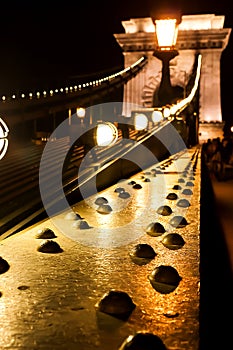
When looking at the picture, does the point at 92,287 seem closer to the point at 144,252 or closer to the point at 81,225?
the point at 144,252

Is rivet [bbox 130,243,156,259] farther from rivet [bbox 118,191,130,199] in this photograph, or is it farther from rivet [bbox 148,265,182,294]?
rivet [bbox 118,191,130,199]

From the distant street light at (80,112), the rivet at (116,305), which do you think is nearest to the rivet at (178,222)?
the rivet at (116,305)

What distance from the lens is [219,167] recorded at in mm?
16297

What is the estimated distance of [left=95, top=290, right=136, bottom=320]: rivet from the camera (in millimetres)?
1812

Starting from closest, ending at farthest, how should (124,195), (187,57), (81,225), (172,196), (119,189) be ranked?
(81,225)
(172,196)
(124,195)
(119,189)
(187,57)

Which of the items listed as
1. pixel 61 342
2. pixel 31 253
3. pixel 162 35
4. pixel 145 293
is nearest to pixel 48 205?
pixel 31 253

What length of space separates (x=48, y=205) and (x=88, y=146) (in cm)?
274

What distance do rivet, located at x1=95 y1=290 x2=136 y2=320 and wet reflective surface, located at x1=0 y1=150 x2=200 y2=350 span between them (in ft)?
0.07

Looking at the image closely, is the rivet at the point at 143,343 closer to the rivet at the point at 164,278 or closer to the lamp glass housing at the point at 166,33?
the rivet at the point at 164,278

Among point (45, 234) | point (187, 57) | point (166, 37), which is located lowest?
point (187, 57)

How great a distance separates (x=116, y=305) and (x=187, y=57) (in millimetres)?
29388

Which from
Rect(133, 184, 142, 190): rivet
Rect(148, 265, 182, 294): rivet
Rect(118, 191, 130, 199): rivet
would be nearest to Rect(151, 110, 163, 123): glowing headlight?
Rect(133, 184, 142, 190): rivet

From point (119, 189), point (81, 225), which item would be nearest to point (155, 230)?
point (81, 225)

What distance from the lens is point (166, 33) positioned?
815 centimetres
